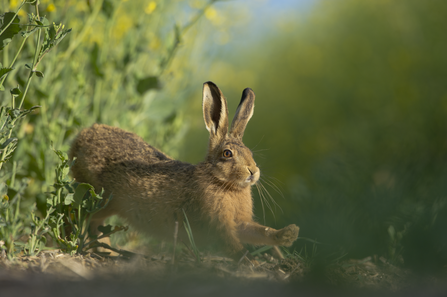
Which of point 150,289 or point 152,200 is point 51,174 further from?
point 150,289

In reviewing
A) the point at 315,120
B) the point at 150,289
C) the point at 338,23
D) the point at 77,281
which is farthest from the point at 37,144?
the point at 338,23

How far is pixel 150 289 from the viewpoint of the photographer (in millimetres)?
2156

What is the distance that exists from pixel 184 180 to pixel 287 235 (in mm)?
1227

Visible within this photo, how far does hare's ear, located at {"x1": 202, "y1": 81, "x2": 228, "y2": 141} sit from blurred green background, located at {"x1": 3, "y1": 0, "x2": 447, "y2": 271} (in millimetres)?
370

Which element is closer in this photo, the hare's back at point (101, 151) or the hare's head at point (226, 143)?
the hare's head at point (226, 143)

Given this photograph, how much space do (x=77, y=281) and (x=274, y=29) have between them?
409 inches

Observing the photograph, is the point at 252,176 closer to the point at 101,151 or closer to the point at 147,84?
the point at 101,151

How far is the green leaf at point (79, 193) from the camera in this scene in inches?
127

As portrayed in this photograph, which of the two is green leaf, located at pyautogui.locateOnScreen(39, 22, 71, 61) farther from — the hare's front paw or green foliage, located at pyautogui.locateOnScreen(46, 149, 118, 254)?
the hare's front paw

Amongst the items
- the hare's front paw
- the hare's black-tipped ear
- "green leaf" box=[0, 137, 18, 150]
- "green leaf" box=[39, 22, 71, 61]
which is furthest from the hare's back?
the hare's front paw

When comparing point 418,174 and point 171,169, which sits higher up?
point 418,174

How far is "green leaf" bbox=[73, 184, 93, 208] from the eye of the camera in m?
3.21

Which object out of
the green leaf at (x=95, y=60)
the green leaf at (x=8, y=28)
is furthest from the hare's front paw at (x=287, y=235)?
the green leaf at (x=95, y=60)

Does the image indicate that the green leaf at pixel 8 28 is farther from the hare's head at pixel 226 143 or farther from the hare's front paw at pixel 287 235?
the hare's front paw at pixel 287 235
